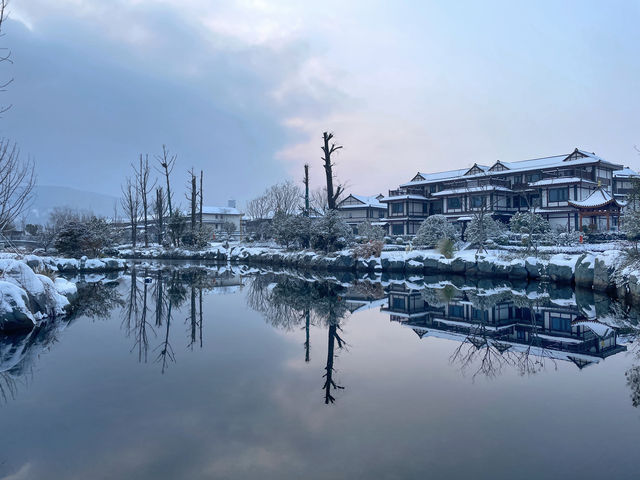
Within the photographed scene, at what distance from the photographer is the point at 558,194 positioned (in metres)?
35.3

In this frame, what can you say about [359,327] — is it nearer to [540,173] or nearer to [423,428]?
[423,428]

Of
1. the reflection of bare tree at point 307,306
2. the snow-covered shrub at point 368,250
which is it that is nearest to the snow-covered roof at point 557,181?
the snow-covered shrub at point 368,250

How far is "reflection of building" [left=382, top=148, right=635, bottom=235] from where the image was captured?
3497cm

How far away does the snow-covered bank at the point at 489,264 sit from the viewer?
47.9 ft

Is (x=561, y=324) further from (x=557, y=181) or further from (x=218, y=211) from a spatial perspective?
(x=218, y=211)

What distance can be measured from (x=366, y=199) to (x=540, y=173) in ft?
75.1

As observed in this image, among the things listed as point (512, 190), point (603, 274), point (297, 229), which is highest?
point (512, 190)

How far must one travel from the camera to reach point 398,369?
6.21 m

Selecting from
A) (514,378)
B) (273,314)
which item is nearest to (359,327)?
(273,314)

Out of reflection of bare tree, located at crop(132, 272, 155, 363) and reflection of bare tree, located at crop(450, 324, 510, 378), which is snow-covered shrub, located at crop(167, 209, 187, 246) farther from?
reflection of bare tree, located at crop(450, 324, 510, 378)

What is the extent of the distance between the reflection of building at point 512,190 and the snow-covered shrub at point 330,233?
11282 mm

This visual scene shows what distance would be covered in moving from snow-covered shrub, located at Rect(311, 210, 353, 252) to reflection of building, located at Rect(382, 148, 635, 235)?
11.3 m

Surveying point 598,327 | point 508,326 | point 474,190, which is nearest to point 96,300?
point 508,326

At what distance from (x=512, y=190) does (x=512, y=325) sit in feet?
109
